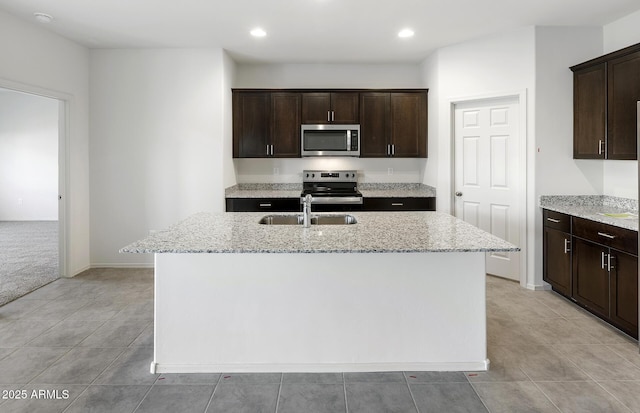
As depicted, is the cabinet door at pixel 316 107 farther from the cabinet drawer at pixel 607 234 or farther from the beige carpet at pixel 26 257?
the beige carpet at pixel 26 257

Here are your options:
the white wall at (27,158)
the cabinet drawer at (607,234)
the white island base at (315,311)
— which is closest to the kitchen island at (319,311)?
the white island base at (315,311)

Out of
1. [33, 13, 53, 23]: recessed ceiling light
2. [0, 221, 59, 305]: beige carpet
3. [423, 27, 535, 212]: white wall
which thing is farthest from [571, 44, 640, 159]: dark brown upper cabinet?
[0, 221, 59, 305]: beige carpet

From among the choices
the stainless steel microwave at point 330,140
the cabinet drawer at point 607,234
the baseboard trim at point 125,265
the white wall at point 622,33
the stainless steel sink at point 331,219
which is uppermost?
the white wall at point 622,33

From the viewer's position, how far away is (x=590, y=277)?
3473 millimetres

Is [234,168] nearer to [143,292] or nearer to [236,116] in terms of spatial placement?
[236,116]

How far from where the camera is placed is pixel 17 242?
6582 millimetres

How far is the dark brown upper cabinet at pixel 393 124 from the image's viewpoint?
5422mm

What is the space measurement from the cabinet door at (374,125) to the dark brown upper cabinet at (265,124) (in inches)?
32.6

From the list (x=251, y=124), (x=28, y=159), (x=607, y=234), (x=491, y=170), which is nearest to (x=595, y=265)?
(x=607, y=234)

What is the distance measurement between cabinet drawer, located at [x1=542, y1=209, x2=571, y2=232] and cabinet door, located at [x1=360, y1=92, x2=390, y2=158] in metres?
2.04

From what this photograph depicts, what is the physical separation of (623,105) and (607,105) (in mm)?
163

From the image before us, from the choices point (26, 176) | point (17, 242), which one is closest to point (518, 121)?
point (17, 242)

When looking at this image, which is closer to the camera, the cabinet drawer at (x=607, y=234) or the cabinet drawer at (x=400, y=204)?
the cabinet drawer at (x=607, y=234)

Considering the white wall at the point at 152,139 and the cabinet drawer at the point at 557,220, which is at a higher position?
the white wall at the point at 152,139
